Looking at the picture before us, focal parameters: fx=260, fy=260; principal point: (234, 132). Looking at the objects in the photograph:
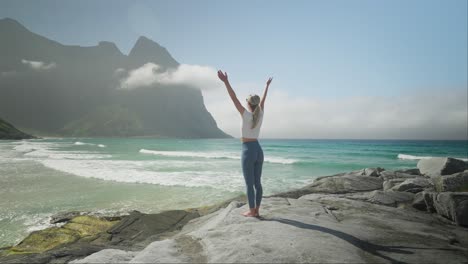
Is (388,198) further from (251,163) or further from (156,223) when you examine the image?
(156,223)

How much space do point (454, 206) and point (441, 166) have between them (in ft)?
35.7

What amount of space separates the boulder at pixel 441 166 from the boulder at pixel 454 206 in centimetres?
986

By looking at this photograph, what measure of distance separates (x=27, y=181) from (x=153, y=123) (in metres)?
185

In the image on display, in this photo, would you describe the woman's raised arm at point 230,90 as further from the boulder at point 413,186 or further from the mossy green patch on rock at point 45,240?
the boulder at point 413,186

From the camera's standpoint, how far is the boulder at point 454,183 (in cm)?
807

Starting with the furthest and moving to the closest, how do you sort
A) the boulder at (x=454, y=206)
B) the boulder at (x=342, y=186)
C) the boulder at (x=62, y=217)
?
the boulder at (x=342, y=186) → the boulder at (x=62, y=217) → the boulder at (x=454, y=206)

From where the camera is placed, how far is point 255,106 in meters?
4.75

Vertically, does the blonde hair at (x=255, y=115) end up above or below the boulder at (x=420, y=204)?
above

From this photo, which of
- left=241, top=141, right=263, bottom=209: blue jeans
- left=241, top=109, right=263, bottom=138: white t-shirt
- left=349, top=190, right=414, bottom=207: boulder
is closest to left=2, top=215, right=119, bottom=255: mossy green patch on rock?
left=241, top=141, right=263, bottom=209: blue jeans

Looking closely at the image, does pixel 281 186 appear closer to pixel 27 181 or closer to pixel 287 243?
pixel 287 243

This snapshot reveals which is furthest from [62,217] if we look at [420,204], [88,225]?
[420,204]

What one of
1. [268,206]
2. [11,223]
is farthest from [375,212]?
[11,223]

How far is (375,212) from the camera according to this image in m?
6.03

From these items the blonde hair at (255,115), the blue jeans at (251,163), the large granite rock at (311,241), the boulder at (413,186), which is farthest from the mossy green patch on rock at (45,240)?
the boulder at (413,186)
